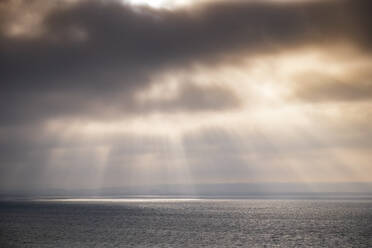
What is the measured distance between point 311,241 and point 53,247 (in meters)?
50.9

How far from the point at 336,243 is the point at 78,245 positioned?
50636mm

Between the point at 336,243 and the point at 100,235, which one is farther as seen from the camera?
the point at 100,235

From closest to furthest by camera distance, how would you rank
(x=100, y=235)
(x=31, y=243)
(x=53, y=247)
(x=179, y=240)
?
1. (x=53, y=247)
2. (x=31, y=243)
3. (x=179, y=240)
4. (x=100, y=235)

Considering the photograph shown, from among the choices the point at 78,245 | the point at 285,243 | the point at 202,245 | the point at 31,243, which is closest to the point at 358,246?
the point at 285,243

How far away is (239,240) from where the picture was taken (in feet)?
298

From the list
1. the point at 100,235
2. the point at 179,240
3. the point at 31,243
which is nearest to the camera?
the point at 31,243

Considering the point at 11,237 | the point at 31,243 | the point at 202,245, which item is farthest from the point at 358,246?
the point at 11,237

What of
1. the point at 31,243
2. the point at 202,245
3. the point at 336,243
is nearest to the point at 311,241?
the point at 336,243

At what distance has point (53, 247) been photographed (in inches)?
3086

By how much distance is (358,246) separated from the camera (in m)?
81.8

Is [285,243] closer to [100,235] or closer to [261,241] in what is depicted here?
[261,241]

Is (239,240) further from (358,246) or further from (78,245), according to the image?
(78,245)

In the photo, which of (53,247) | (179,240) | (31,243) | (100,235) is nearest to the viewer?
(53,247)

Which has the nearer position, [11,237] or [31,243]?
[31,243]
